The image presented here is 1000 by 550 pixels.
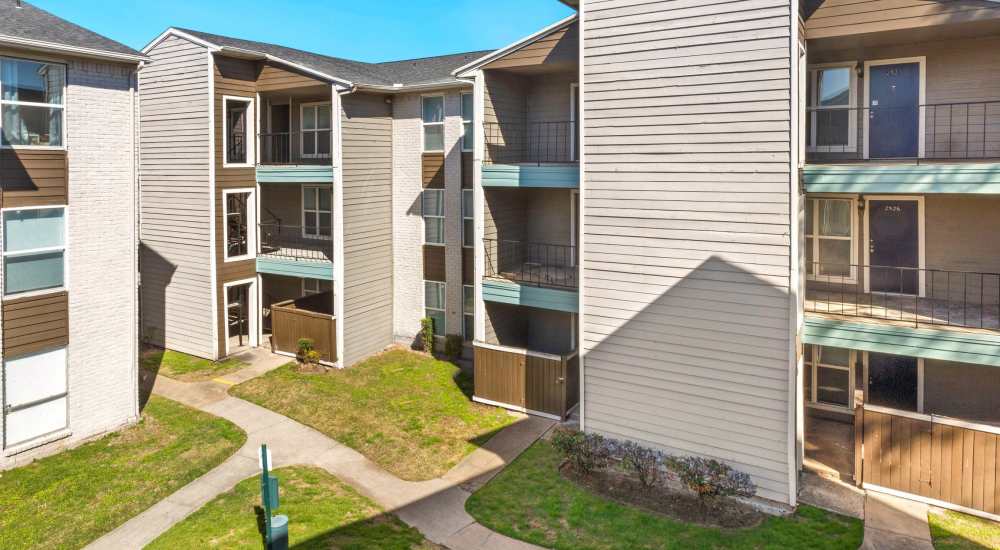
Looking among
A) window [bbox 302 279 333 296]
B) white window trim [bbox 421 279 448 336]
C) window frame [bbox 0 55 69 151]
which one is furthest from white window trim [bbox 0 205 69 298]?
Answer: white window trim [bbox 421 279 448 336]

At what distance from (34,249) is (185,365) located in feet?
22.1

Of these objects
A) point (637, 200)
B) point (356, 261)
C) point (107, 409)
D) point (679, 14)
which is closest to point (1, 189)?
point (107, 409)

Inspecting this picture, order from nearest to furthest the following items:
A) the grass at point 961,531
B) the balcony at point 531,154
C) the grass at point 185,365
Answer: the grass at point 961,531
the balcony at point 531,154
the grass at point 185,365

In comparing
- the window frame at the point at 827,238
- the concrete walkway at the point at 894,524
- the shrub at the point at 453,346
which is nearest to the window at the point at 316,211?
the shrub at the point at 453,346

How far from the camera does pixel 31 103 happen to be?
42.7 feet

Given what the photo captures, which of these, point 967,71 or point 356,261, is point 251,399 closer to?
point 356,261

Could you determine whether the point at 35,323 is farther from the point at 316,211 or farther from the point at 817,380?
the point at 817,380

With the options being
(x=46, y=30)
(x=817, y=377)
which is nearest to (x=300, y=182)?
(x=46, y=30)

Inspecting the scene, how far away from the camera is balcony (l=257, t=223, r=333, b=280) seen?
19.4m

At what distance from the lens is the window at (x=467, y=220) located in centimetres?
1964

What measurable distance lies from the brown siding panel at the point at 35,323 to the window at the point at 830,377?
54.3ft

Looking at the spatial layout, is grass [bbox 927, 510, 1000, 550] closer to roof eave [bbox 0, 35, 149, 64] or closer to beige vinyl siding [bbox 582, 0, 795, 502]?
beige vinyl siding [bbox 582, 0, 795, 502]

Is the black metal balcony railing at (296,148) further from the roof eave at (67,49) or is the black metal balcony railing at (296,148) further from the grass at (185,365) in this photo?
the roof eave at (67,49)

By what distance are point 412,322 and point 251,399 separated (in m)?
5.92
